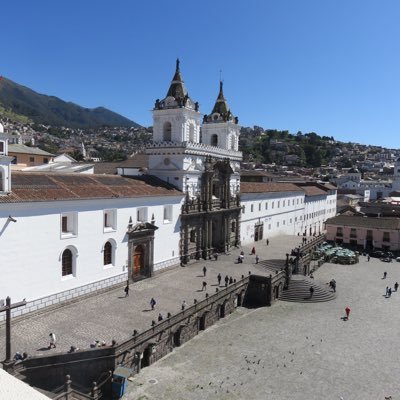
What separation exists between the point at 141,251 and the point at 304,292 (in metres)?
14.6

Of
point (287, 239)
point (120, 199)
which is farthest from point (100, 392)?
point (287, 239)

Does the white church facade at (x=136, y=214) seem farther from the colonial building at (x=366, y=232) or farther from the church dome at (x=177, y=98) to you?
Result: the colonial building at (x=366, y=232)

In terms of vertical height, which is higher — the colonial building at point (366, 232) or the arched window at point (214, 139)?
the arched window at point (214, 139)

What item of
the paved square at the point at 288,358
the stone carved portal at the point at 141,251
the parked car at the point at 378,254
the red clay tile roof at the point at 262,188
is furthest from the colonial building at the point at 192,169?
the parked car at the point at 378,254

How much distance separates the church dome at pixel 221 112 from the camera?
4341 cm

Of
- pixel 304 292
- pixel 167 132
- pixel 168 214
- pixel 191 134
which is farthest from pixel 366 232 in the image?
pixel 168 214

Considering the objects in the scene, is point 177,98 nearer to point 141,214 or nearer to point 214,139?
point 214,139

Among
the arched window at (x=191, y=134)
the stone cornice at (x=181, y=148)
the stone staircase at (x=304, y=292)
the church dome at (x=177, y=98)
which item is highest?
the church dome at (x=177, y=98)

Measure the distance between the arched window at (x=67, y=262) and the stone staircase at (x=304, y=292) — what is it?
18.3 meters

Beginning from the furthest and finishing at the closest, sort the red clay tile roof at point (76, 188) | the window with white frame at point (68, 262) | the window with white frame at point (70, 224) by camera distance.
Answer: the window with white frame at point (70, 224)
the window with white frame at point (68, 262)
the red clay tile roof at point (76, 188)

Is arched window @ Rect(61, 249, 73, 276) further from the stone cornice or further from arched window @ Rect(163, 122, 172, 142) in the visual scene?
arched window @ Rect(163, 122, 172, 142)

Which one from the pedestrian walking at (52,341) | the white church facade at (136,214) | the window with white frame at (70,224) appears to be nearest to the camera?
the pedestrian walking at (52,341)

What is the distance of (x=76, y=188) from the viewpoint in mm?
25594

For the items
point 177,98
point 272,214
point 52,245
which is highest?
point 177,98
